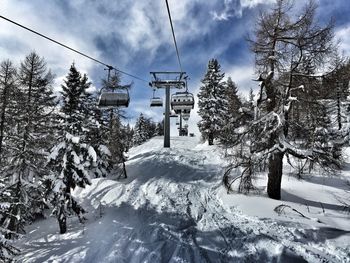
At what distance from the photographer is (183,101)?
22.1 m

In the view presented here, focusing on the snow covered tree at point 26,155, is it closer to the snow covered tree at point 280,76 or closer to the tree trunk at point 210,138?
the snow covered tree at point 280,76

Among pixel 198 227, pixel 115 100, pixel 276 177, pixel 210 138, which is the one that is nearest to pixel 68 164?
pixel 115 100

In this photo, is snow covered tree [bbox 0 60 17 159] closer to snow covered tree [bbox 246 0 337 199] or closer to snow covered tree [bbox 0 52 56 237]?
snow covered tree [bbox 0 52 56 237]

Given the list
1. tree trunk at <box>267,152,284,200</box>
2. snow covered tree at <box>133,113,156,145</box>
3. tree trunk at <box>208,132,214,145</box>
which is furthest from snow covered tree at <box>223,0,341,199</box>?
snow covered tree at <box>133,113,156,145</box>

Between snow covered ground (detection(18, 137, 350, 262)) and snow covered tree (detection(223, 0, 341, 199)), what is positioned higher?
snow covered tree (detection(223, 0, 341, 199))

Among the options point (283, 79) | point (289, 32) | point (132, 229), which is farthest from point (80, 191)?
point (289, 32)

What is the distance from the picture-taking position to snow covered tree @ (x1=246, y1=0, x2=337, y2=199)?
12109 millimetres

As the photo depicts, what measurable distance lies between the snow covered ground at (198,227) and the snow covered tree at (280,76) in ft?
7.23

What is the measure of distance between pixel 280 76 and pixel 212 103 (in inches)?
776

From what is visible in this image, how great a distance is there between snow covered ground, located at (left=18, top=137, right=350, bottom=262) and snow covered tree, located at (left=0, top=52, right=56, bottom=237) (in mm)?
1432

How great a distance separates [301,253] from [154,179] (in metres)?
11.2

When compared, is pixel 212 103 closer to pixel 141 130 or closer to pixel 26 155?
pixel 26 155

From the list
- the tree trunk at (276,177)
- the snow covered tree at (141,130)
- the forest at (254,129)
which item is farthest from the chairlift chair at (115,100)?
the snow covered tree at (141,130)

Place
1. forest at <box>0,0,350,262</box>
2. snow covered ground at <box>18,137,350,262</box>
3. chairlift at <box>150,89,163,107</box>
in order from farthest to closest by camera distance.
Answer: chairlift at <box>150,89,163,107</box>
forest at <box>0,0,350,262</box>
snow covered ground at <box>18,137,350,262</box>
